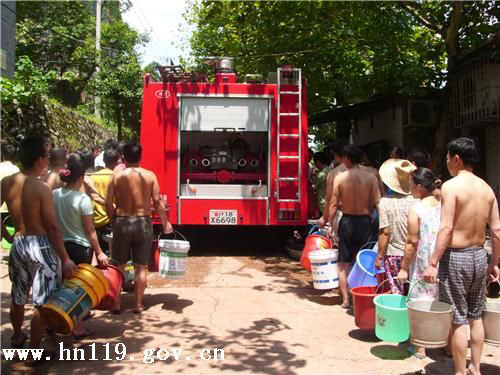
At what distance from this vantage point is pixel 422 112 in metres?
11.8

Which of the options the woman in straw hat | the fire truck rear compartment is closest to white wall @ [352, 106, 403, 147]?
the fire truck rear compartment

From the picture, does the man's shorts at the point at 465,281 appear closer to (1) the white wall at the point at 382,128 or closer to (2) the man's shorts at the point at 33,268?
(2) the man's shorts at the point at 33,268

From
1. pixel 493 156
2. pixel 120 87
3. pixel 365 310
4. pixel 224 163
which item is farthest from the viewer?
pixel 120 87

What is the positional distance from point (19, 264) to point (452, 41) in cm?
870

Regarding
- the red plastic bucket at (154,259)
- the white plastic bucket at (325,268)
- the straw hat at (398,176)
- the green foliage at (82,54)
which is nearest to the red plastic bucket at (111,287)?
the red plastic bucket at (154,259)

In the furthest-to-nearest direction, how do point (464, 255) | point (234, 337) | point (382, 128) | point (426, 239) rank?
point (382, 128), point (234, 337), point (426, 239), point (464, 255)

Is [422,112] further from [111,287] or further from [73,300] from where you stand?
[73,300]

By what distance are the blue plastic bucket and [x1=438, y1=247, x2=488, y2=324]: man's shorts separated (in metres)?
1.45

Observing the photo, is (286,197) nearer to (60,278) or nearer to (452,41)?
(60,278)

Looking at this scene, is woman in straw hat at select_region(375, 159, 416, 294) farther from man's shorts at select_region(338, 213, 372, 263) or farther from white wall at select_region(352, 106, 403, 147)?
white wall at select_region(352, 106, 403, 147)

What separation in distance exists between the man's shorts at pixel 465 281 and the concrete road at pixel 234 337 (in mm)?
647

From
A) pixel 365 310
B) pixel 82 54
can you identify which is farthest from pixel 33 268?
pixel 82 54

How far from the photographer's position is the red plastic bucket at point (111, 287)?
448cm

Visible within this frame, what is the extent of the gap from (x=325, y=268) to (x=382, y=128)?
979 cm
